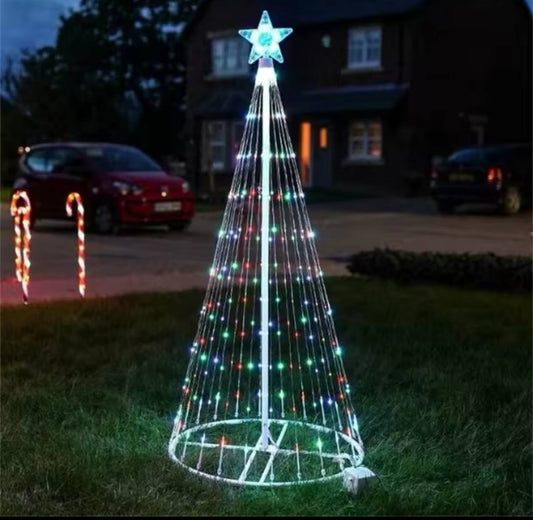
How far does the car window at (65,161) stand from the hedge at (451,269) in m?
7.50

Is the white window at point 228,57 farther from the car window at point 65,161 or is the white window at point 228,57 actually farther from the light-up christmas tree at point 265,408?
the light-up christmas tree at point 265,408

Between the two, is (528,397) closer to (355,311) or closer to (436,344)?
(436,344)

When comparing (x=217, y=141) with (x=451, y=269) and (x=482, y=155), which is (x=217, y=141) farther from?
(x=451, y=269)

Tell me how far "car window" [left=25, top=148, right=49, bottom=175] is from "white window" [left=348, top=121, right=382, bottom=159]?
1408 cm

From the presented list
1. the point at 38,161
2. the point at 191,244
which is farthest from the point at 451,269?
the point at 38,161

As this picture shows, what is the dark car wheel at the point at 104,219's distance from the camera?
1586cm

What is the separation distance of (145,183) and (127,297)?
7.03m

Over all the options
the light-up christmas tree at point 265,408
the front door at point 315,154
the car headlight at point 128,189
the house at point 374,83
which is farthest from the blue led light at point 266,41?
the front door at point 315,154

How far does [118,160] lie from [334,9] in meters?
15.7

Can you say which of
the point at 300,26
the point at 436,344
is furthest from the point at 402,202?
the point at 436,344

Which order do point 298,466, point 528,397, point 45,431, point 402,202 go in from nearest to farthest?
point 298,466
point 45,431
point 528,397
point 402,202

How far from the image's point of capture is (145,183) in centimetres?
1585

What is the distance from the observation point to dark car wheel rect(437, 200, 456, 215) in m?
21.8

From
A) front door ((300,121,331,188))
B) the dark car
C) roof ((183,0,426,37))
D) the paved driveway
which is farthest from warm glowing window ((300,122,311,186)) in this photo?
the dark car
